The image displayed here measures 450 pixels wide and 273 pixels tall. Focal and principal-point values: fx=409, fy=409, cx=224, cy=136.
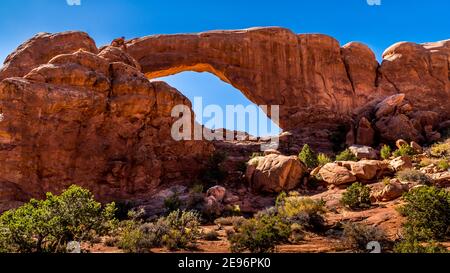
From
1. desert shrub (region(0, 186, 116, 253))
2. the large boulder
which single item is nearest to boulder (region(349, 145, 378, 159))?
the large boulder

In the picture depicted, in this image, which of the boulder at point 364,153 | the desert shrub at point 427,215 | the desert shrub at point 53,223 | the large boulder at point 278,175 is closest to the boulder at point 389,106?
the boulder at point 364,153

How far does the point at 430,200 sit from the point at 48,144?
17.5 m

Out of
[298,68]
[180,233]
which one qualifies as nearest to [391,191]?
[180,233]

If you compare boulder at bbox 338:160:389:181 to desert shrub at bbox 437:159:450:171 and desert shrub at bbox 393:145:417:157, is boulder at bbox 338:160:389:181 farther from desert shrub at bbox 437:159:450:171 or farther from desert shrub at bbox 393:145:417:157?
desert shrub at bbox 393:145:417:157

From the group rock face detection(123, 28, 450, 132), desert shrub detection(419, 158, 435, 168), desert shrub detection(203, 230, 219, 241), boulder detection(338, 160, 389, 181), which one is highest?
rock face detection(123, 28, 450, 132)

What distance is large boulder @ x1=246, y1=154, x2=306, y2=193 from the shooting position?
2116 cm

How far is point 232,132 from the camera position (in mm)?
40719

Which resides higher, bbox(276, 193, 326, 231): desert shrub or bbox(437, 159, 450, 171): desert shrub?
bbox(437, 159, 450, 171): desert shrub

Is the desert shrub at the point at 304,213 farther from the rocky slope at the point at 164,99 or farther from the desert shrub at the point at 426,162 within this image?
the desert shrub at the point at 426,162

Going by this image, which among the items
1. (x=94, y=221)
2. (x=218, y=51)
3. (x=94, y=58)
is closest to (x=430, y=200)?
(x=94, y=221)

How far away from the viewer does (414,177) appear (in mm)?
18156

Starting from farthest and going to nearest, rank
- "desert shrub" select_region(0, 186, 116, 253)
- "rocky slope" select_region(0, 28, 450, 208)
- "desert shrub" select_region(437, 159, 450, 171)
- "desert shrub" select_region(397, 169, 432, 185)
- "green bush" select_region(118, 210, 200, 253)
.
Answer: "rocky slope" select_region(0, 28, 450, 208) → "desert shrub" select_region(437, 159, 450, 171) → "desert shrub" select_region(397, 169, 432, 185) → "green bush" select_region(118, 210, 200, 253) → "desert shrub" select_region(0, 186, 116, 253)

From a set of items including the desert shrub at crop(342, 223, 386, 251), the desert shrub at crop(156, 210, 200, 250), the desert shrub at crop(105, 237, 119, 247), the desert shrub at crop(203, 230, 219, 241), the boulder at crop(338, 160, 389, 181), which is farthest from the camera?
the boulder at crop(338, 160, 389, 181)

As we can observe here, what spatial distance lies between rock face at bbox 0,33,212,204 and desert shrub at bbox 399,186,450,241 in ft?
42.7
